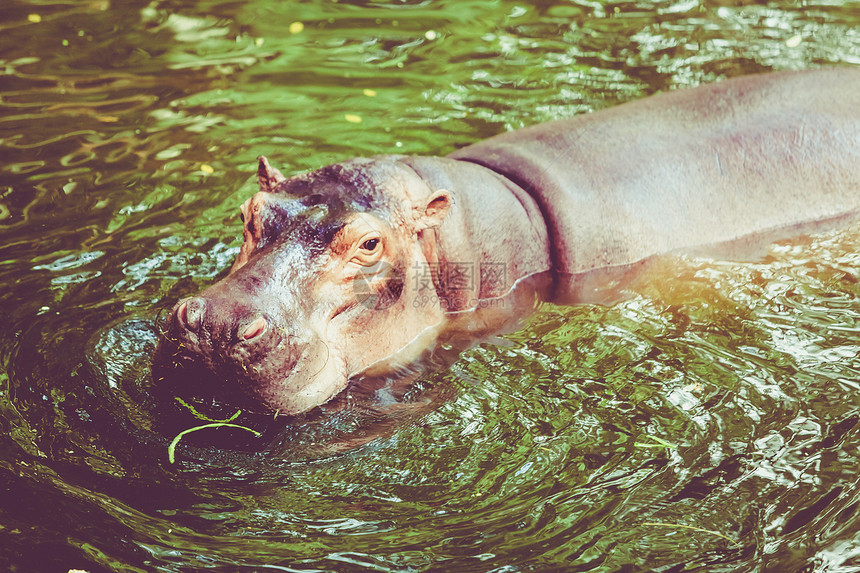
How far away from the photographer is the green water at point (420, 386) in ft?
12.3

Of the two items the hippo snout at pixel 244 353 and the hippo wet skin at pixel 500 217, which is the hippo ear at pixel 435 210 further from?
the hippo snout at pixel 244 353

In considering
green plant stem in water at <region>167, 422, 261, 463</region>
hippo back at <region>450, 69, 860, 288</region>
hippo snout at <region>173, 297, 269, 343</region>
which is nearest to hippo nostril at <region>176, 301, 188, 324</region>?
hippo snout at <region>173, 297, 269, 343</region>

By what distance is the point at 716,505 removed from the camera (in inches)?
153

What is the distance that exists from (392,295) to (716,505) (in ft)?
5.81

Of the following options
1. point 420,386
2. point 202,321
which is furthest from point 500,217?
point 202,321

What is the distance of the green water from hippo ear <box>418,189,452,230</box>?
2.25 feet

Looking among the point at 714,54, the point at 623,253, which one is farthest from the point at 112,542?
the point at 714,54

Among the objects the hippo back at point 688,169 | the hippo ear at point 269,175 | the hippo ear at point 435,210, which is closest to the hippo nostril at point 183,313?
the hippo ear at point 269,175

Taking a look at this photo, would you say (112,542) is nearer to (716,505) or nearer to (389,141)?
(716,505)

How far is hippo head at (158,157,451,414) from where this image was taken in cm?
407

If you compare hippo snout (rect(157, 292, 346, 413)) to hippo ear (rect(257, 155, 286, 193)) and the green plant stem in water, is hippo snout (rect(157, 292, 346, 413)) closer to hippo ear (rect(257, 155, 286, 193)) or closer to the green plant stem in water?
the green plant stem in water

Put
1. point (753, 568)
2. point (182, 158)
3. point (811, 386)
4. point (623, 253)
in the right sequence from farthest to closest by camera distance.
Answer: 1. point (182, 158)
2. point (623, 253)
3. point (811, 386)
4. point (753, 568)

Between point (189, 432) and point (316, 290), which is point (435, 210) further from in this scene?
point (189, 432)

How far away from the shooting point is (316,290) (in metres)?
4.38
